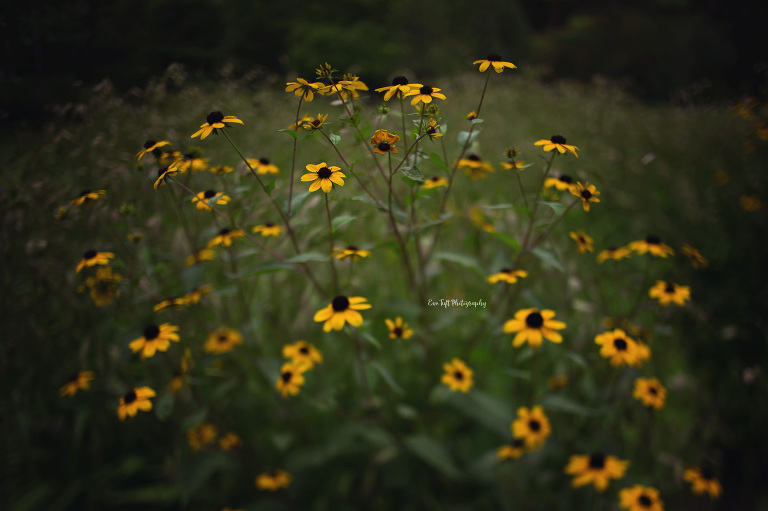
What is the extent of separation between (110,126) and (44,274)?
59 cm

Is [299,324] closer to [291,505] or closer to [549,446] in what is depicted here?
[291,505]

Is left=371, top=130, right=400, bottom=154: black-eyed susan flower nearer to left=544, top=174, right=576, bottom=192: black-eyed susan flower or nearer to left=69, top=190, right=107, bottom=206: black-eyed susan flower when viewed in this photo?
left=544, top=174, right=576, bottom=192: black-eyed susan flower

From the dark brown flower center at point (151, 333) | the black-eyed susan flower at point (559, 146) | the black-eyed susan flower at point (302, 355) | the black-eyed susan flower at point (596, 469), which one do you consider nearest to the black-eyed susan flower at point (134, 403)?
the dark brown flower center at point (151, 333)

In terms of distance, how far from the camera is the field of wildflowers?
112cm

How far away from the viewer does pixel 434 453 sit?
1336mm

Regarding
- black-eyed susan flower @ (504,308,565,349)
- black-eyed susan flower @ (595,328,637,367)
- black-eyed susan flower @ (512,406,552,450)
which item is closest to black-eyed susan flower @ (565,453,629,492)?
black-eyed susan flower @ (512,406,552,450)

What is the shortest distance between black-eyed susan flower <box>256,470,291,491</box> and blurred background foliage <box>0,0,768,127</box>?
1.51 m

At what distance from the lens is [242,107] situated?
5.07 feet

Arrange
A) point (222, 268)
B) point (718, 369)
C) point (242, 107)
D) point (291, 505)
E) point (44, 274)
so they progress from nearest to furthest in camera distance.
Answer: point (44, 274), point (291, 505), point (242, 107), point (222, 268), point (718, 369)

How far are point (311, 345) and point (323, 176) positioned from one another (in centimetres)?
90

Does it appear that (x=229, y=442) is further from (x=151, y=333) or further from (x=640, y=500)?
(x=640, y=500)

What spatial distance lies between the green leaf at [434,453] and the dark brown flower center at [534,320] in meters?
0.64

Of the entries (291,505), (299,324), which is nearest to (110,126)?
(299,324)

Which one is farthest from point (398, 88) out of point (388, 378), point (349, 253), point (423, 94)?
point (388, 378)
